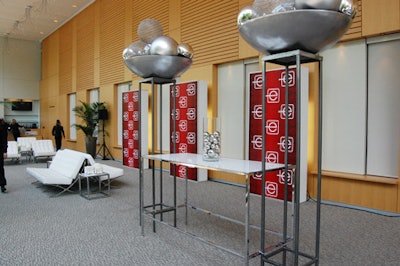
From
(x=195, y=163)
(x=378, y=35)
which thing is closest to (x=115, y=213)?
(x=195, y=163)

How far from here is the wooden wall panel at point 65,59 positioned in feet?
51.0

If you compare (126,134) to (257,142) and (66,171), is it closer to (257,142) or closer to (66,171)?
(66,171)

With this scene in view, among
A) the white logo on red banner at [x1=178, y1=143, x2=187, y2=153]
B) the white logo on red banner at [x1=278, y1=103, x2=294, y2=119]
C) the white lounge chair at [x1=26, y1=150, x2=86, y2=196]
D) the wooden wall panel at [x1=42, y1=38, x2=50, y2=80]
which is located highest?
the wooden wall panel at [x1=42, y1=38, x2=50, y2=80]

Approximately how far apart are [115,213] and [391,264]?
12.0ft

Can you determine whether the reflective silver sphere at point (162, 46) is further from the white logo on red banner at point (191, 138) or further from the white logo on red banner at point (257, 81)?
the white logo on red banner at point (191, 138)

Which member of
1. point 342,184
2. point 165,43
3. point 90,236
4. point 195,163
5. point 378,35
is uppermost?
point 378,35

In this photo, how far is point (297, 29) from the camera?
7.77 ft

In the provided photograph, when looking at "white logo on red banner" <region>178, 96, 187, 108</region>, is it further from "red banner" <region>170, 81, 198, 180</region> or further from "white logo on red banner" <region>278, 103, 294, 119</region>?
"white logo on red banner" <region>278, 103, 294, 119</region>

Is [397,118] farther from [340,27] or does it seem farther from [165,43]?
[165,43]

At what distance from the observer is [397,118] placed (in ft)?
16.8

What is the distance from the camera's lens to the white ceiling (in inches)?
525

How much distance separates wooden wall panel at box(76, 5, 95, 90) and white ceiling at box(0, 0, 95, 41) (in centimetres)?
46

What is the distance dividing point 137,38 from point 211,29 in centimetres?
370

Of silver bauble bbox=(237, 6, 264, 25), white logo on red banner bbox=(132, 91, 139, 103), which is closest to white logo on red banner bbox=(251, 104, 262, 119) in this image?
silver bauble bbox=(237, 6, 264, 25)
